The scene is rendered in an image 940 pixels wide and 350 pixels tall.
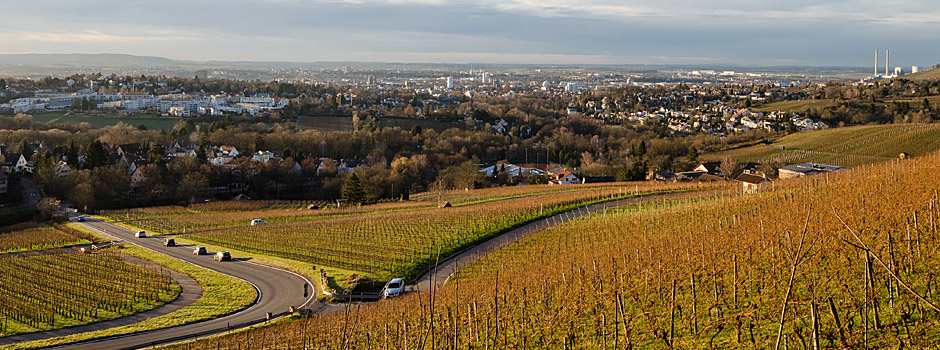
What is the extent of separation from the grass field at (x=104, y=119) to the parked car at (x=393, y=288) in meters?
68.3

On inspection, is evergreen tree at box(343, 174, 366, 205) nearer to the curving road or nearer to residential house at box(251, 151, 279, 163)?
the curving road

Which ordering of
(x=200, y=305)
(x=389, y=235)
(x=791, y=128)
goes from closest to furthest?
(x=200, y=305)
(x=389, y=235)
(x=791, y=128)

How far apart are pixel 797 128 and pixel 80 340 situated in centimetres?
7510

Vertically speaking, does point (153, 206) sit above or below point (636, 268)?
below

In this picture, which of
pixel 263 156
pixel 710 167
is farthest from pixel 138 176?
pixel 710 167

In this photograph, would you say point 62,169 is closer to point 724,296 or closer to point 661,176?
point 661,176

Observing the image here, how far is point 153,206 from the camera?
140 ft

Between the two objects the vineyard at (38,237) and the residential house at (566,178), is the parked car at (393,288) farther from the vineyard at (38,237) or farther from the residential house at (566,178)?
the residential house at (566,178)

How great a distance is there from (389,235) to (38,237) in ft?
53.9

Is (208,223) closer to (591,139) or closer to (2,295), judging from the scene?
(2,295)

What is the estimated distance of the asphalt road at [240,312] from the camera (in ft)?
48.0

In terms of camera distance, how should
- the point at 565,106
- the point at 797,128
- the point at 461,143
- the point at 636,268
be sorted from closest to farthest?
the point at 636,268
the point at 461,143
the point at 797,128
the point at 565,106

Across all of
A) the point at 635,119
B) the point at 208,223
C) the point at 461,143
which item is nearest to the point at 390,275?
the point at 208,223

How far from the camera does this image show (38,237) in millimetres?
30094
